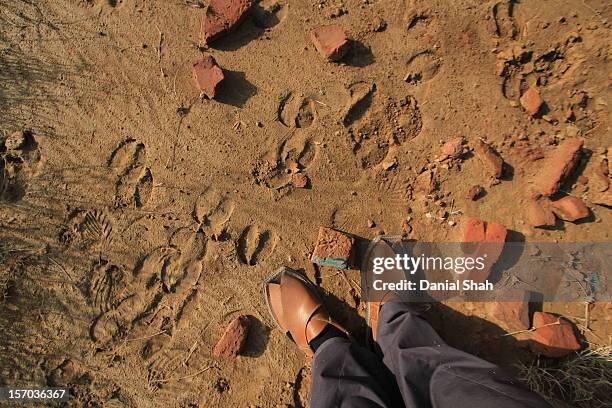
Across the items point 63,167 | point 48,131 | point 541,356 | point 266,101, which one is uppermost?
point 266,101

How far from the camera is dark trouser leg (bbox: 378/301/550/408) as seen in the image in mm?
1669

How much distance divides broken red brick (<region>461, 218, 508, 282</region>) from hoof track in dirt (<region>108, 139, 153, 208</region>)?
6.82ft

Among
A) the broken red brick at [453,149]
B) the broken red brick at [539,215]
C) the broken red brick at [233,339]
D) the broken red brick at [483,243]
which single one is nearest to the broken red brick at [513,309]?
the broken red brick at [483,243]

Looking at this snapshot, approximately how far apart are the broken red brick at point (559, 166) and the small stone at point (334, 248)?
124cm

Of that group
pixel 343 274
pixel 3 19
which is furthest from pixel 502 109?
pixel 3 19

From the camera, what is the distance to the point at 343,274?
2543 mm

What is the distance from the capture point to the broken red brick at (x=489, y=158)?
2.45 meters

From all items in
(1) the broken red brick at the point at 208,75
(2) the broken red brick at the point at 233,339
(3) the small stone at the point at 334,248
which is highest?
(1) the broken red brick at the point at 208,75

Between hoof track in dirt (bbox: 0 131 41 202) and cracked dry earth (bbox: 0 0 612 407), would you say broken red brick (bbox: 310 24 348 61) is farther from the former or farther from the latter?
hoof track in dirt (bbox: 0 131 41 202)

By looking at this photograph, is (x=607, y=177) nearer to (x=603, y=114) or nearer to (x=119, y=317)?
(x=603, y=114)

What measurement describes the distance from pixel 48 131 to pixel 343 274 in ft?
7.31

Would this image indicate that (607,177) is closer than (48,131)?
Yes

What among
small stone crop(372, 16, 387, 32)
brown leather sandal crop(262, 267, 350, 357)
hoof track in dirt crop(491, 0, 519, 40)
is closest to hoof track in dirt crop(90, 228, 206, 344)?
brown leather sandal crop(262, 267, 350, 357)

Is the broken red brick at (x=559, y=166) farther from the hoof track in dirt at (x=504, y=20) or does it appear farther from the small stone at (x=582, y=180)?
the hoof track in dirt at (x=504, y=20)
